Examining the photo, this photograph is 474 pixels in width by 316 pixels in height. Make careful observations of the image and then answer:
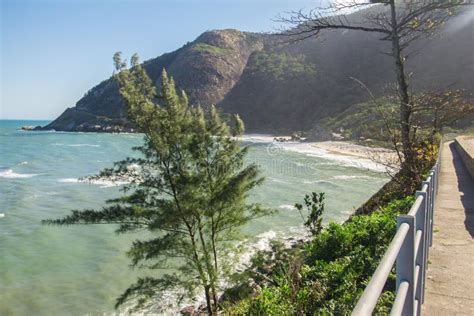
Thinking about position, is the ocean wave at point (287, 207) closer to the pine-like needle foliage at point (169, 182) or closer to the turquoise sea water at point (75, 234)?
the turquoise sea water at point (75, 234)

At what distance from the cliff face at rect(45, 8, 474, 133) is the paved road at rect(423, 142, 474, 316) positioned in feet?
270

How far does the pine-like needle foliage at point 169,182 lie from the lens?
12930 mm

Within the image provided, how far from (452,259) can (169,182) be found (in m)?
9.05

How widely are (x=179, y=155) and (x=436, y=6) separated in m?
8.18

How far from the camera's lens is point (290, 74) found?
141000mm

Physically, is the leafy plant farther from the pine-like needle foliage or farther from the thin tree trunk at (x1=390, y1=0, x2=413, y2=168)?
the pine-like needle foliage

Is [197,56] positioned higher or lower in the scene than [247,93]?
higher

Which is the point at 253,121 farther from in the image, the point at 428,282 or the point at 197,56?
the point at 428,282

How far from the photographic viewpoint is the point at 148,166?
43.9 ft

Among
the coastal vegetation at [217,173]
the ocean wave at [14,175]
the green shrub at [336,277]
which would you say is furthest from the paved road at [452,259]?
the ocean wave at [14,175]

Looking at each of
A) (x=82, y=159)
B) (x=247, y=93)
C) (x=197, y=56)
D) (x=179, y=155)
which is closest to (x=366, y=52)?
(x=247, y=93)

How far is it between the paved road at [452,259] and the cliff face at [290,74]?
82333mm

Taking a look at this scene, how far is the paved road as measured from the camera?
4598 millimetres

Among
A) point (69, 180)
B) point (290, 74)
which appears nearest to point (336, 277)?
point (69, 180)
